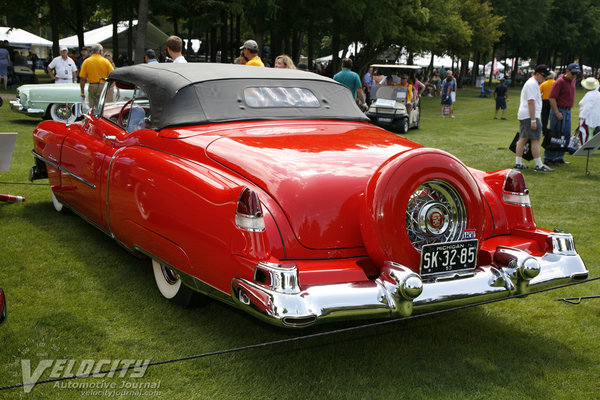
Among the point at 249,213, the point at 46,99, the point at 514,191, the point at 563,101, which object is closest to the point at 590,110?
the point at 563,101

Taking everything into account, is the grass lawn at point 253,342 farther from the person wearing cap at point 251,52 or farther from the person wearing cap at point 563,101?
the person wearing cap at point 563,101

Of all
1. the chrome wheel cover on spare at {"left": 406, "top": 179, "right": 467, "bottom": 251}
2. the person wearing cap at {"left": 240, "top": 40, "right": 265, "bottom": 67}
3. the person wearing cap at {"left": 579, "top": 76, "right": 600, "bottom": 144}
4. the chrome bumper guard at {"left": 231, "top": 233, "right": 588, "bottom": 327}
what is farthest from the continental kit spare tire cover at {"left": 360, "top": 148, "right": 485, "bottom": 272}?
the person wearing cap at {"left": 579, "top": 76, "right": 600, "bottom": 144}

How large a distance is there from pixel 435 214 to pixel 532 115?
7098 mm

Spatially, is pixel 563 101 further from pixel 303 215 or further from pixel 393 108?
pixel 303 215

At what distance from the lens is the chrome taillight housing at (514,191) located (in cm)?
409

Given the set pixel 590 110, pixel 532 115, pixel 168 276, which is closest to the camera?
pixel 168 276

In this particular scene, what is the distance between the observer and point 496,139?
15672mm

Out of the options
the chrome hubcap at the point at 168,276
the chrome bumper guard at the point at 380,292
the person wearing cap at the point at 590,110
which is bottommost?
the chrome hubcap at the point at 168,276

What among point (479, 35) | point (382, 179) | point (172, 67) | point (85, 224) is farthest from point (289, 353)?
point (479, 35)

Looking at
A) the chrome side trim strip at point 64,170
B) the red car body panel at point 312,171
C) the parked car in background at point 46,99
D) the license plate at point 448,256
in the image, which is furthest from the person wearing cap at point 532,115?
the parked car in background at point 46,99

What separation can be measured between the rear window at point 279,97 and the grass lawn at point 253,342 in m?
1.60

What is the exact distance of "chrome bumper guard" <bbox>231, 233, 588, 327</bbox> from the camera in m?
2.97

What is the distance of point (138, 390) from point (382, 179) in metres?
1.68

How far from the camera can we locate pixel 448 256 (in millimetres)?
3422
